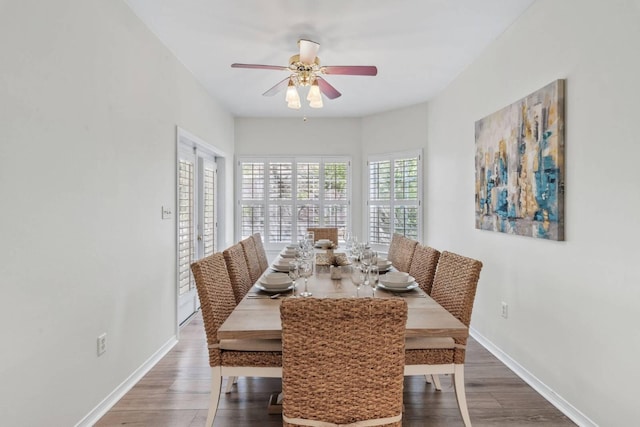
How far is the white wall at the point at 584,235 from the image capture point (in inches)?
67.1

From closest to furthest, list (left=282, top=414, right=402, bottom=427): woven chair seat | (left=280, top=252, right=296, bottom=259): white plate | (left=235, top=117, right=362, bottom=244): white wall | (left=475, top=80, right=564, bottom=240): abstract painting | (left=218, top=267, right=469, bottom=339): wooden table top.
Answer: (left=282, top=414, right=402, bottom=427): woven chair seat → (left=218, top=267, right=469, bottom=339): wooden table top → (left=475, top=80, right=564, bottom=240): abstract painting → (left=280, top=252, right=296, bottom=259): white plate → (left=235, top=117, right=362, bottom=244): white wall

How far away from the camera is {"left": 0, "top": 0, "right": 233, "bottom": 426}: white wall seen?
4.98 feet

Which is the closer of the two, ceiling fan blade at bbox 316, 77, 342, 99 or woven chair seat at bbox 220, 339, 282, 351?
woven chair seat at bbox 220, 339, 282, 351

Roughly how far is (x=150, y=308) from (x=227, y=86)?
2534mm

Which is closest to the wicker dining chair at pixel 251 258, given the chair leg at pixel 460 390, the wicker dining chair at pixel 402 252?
the wicker dining chair at pixel 402 252

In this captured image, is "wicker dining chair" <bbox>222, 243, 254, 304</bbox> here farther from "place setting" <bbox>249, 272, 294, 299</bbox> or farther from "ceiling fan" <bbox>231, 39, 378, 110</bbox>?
"ceiling fan" <bbox>231, 39, 378, 110</bbox>

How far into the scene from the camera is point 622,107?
1.73 metres

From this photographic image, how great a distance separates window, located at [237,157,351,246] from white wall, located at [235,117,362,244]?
5.0 inches

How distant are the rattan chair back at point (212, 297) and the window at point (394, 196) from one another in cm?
334

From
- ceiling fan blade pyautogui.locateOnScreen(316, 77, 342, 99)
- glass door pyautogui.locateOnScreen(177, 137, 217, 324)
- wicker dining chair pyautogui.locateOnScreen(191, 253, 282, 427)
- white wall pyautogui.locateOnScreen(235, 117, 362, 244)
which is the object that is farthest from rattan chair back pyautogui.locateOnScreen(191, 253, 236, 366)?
Answer: white wall pyautogui.locateOnScreen(235, 117, 362, 244)

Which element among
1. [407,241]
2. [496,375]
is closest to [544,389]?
[496,375]

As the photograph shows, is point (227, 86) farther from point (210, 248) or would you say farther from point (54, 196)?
point (54, 196)

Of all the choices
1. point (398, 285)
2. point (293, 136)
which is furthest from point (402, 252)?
point (293, 136)

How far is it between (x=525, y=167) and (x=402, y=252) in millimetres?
1167
